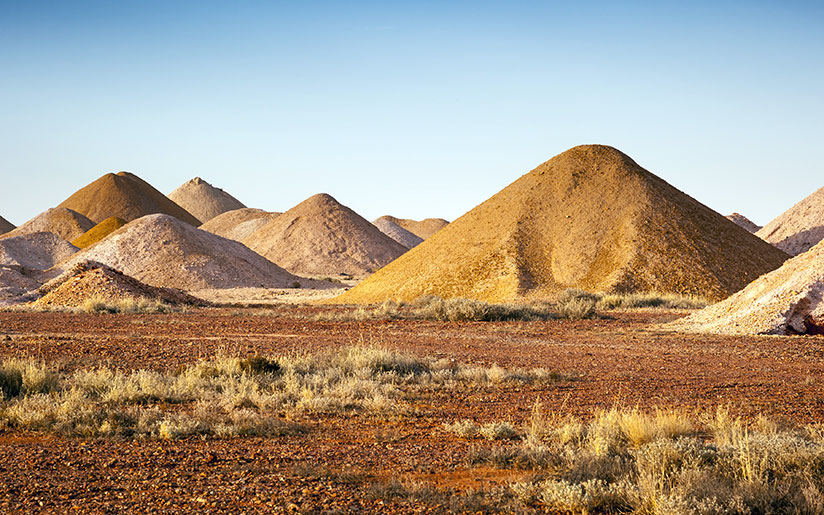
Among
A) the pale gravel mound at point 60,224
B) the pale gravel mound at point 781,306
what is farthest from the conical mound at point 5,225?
the pale gravel mound at point 781,306

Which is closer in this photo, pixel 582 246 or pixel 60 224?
→ pixel 582 246

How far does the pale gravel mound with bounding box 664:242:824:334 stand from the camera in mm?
18000

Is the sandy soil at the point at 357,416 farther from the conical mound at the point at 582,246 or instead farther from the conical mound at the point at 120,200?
the conical mound at the point at 120,200

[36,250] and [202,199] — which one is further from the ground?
[202,199]

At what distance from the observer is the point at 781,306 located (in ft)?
60.5

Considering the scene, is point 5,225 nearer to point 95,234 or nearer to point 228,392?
point 95,234

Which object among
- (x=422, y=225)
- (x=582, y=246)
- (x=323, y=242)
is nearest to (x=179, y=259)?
(x=323, y=242)

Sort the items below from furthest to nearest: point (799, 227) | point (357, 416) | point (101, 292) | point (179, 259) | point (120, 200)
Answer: point (120, 200) → point (799, 227) → point (179, 259) → point (101, 292) → point (357, 416)

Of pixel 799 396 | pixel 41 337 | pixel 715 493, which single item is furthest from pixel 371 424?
pixel 41 337

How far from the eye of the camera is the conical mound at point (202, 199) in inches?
6127

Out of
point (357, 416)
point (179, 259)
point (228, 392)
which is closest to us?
point (357, 416)

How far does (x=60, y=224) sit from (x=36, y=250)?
1525 inches

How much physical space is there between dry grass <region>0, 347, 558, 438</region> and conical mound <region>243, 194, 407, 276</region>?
219 ft

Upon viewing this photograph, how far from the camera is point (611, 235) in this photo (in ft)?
121
